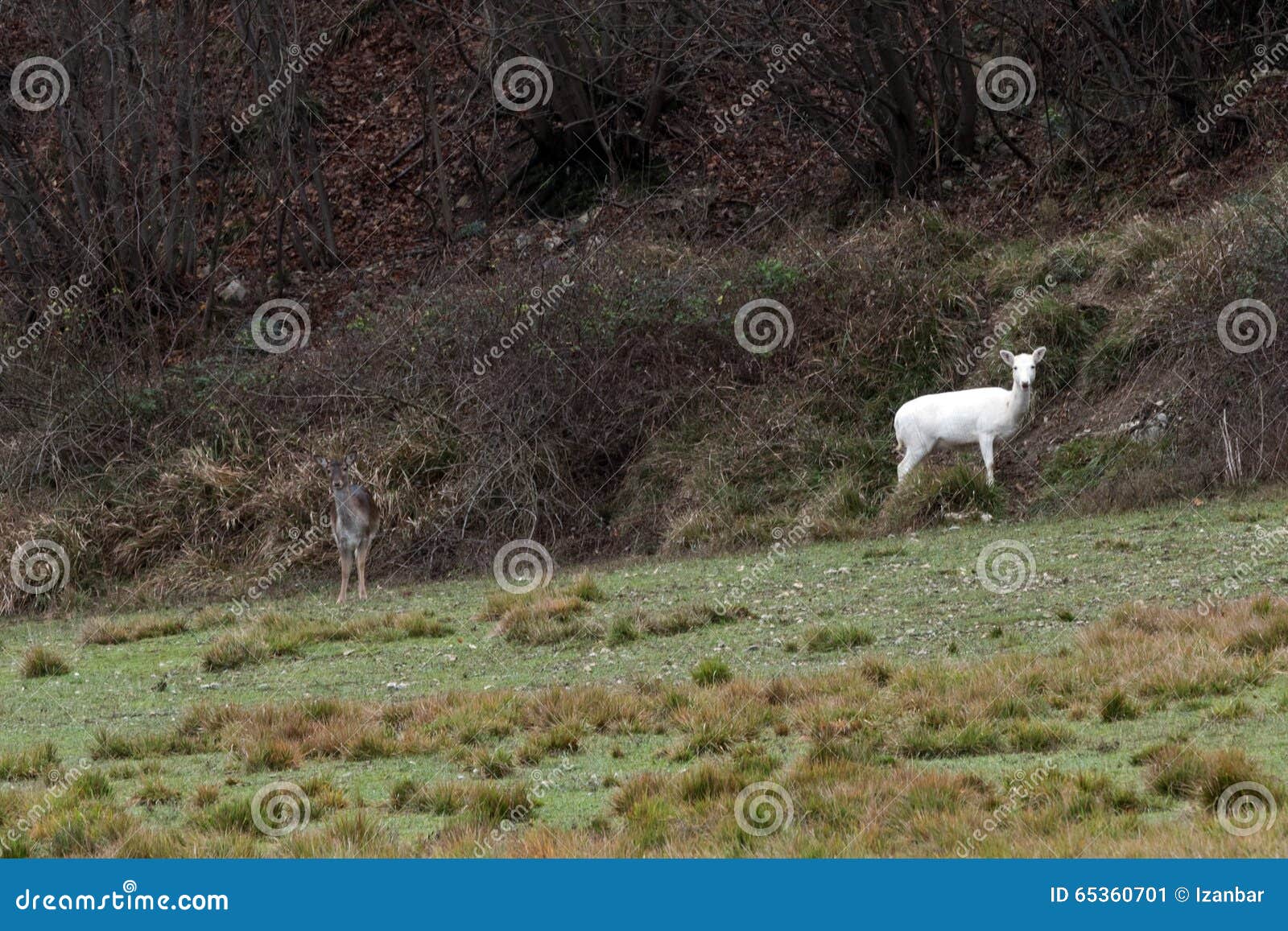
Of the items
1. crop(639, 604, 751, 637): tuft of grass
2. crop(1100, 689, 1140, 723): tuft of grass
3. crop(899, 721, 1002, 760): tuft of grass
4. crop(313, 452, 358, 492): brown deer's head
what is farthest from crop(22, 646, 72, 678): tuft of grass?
crop(1100, 689, 1140, 723): tuft of grass

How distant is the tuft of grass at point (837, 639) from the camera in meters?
11.1

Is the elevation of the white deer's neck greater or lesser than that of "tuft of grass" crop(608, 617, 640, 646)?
greater

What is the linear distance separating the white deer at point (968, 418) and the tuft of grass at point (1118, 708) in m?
9.93

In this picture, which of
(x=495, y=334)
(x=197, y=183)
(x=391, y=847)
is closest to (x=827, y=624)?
(x=391, y=847)

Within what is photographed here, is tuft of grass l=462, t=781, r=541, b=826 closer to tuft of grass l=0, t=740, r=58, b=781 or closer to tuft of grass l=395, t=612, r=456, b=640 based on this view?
tuft of grass l=0, t=740, r=58, b=781

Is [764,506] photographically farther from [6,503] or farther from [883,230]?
[6,503]

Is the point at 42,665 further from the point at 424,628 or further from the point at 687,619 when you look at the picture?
the point at 687,619

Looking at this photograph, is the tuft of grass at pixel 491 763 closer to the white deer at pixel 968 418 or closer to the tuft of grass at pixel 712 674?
the tuft of grass at pixel 712 674

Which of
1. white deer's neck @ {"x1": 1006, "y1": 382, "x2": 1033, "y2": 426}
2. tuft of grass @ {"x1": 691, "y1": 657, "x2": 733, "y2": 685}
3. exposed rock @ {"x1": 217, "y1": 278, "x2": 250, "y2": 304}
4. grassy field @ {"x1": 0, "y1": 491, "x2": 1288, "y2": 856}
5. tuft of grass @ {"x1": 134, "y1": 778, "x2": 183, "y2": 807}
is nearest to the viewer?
grassy field @ {"x1": 0, "y1": 491, "x2": 1288, "y2": 856}

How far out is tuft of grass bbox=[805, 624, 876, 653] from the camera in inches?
438

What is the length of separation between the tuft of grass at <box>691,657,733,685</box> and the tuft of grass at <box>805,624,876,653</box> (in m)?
1.17

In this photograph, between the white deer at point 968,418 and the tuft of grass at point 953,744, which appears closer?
the tuft of grass at point 953,744

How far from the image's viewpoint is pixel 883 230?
24250mm

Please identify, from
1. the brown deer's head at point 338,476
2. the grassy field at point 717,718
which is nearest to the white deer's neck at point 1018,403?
the grassy field at point 717,718
